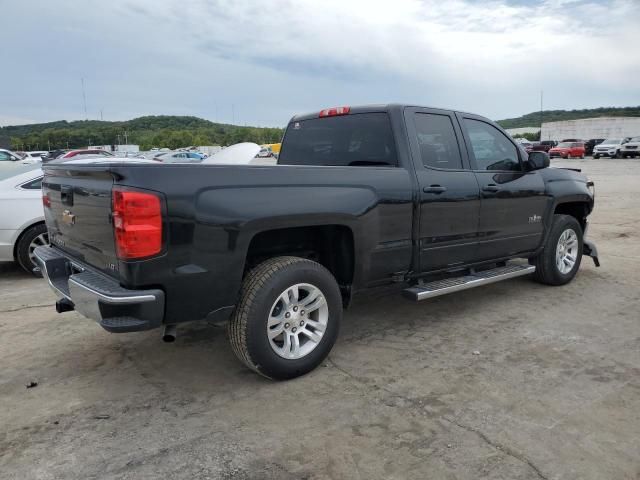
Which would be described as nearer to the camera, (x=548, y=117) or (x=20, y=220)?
(x=20, y=220)

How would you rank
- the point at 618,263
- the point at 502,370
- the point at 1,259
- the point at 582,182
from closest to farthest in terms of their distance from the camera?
the point at 502,370, the point at 582,182, the point at 1,259, the point at 618,263

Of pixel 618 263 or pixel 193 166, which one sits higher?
pixel 193 166

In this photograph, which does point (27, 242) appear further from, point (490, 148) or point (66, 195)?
point (490, 148)

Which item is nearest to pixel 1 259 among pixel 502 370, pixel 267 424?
pixel 267 424

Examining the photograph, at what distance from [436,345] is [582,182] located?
3119mm

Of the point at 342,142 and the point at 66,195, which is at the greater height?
the point at 342,142

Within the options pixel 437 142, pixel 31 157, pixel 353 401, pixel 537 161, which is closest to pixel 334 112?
pixel 437 142

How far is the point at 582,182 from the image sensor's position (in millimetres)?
5965

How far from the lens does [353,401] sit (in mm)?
3234

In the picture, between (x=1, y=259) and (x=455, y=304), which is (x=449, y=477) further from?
(x=1, y=259)

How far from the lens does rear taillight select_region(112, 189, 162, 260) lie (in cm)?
282

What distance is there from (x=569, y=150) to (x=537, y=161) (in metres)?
42.3

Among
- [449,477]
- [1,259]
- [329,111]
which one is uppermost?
[329,111]

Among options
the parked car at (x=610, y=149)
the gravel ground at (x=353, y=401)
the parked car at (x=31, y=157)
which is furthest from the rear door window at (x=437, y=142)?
the parked car at (x=610, y=149)
